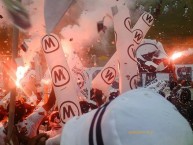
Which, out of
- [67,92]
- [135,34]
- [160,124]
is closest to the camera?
[160,124]

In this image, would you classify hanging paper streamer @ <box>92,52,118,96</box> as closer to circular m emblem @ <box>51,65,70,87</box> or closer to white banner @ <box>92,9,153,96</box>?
white banner @ <box>92,9,153,96</box>

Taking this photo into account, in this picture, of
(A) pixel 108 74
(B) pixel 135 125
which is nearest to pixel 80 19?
(A) pixel 108 74

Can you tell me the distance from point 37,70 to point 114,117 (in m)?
7.92

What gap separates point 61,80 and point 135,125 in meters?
2.42

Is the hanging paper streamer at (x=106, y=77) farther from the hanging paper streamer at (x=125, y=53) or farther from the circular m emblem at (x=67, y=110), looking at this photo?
the circular m emblem at (x=67, y=110)

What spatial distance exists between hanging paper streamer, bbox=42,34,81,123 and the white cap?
2165 mm

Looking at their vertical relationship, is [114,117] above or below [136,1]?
below

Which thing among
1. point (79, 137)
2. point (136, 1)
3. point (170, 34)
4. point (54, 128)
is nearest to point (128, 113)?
point (79, 137)

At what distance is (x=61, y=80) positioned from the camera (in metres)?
3.21

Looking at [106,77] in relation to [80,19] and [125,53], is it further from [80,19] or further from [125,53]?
[80,19]

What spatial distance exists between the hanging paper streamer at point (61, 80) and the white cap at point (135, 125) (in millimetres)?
2165

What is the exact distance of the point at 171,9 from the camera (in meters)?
10.7

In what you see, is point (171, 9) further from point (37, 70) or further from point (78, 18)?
point (37, 70)

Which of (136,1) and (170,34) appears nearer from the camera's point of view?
(136,1)
